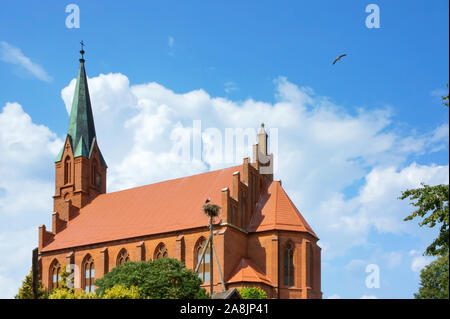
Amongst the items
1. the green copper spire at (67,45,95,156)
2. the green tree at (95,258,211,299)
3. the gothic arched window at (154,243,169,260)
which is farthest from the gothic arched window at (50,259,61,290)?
the green tree at (95,258,211,299)

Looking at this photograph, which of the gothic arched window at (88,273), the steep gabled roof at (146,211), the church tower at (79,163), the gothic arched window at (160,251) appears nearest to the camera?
the gothic arched window at (160,251)

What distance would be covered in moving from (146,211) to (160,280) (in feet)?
62.1

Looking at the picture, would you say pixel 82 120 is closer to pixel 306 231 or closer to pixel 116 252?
pixel 116 252

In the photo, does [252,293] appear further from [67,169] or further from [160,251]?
[67,169]

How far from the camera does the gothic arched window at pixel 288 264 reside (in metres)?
51.9

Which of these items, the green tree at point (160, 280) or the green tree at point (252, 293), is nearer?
the green tree at point (160, 280)

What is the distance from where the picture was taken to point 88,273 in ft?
193

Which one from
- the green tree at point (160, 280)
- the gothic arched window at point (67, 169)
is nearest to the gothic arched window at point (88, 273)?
the gothic arched window at point (67, 169)

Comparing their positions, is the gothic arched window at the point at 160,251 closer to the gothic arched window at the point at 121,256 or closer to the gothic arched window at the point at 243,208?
the gothic arched window at the point at 121,256

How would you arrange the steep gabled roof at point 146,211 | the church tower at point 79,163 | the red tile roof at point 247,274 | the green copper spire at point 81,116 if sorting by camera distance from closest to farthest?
the red tile roof at point 247,274 < the steep gabled roof at point 146,211 < the church tower at point 79,163 < the green copper spire at point 81,116

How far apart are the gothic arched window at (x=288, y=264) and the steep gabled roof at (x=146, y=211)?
7.20 m

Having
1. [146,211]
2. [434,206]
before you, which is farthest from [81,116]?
[434,206]
